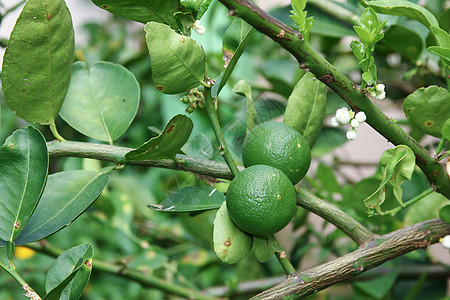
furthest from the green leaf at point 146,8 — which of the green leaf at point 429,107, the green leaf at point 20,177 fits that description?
the green leaf at point 429,107

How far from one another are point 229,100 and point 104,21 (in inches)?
33.5

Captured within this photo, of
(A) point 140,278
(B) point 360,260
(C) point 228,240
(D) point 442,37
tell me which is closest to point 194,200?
(C) point 228,240

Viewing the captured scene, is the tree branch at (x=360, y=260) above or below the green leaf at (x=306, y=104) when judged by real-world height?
below

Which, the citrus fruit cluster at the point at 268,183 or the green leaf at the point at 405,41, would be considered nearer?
the citrus fruit cluster at the point at 268,183

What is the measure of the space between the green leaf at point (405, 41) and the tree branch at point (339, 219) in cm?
33

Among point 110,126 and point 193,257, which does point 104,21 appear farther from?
point 110,126

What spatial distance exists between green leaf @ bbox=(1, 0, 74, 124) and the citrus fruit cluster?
0.20 meters

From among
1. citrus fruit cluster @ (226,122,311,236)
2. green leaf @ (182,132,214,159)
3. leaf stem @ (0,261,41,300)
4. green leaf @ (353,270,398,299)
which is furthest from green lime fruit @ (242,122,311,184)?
green leaf @ (353,270,398,299)

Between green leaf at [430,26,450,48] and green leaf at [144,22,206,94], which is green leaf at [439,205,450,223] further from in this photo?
green leaf at [144,22,206,94]

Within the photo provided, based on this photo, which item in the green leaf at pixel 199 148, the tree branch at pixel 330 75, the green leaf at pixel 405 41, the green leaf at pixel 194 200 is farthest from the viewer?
the green leaf at pixel 405 41

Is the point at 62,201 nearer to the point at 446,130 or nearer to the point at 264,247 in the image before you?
the point at 264,247

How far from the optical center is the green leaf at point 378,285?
0.79 m

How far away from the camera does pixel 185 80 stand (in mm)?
418

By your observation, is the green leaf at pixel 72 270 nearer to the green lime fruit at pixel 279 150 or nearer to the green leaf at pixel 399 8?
the green lime fruit at pixel 279 150
